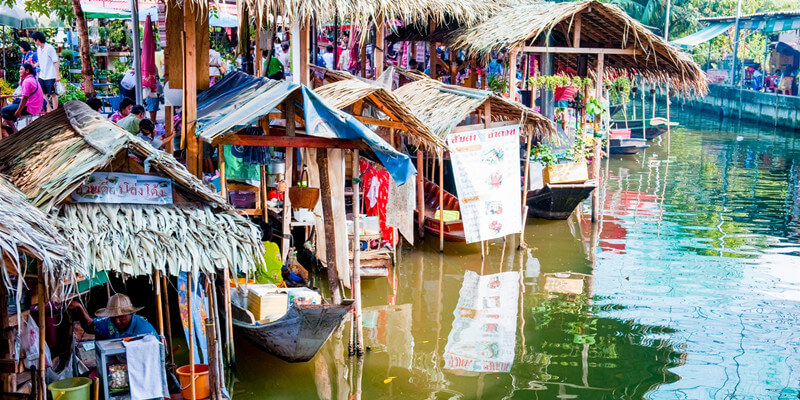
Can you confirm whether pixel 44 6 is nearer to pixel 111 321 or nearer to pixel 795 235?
pixel 111 321

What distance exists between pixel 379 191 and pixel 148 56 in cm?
396

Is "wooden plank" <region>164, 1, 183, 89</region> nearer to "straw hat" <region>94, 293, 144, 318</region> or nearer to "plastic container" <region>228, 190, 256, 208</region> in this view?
"plastic container" <region>228, 190, 256, 208</region>

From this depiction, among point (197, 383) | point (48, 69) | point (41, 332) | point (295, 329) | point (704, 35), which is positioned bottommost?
point (197, 383)

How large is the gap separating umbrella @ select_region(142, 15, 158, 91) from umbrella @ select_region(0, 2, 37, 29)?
1.77m

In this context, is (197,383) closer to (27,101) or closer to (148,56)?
(27,101)

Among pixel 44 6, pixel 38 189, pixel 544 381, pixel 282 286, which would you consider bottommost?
pixel 544 381

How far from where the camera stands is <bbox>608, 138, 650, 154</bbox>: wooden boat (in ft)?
74.7

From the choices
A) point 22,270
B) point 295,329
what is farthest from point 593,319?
point 22,270

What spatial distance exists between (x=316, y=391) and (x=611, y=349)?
3.34 m

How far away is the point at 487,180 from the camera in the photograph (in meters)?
12.1

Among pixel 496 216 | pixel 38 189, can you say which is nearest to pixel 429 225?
pixel 496 216

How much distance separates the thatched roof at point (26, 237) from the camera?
16.3ft

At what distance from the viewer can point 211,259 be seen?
20.5 feet

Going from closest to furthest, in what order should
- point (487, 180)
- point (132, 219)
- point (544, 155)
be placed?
point (132, 219), point (487, 180), point (544, 155)
